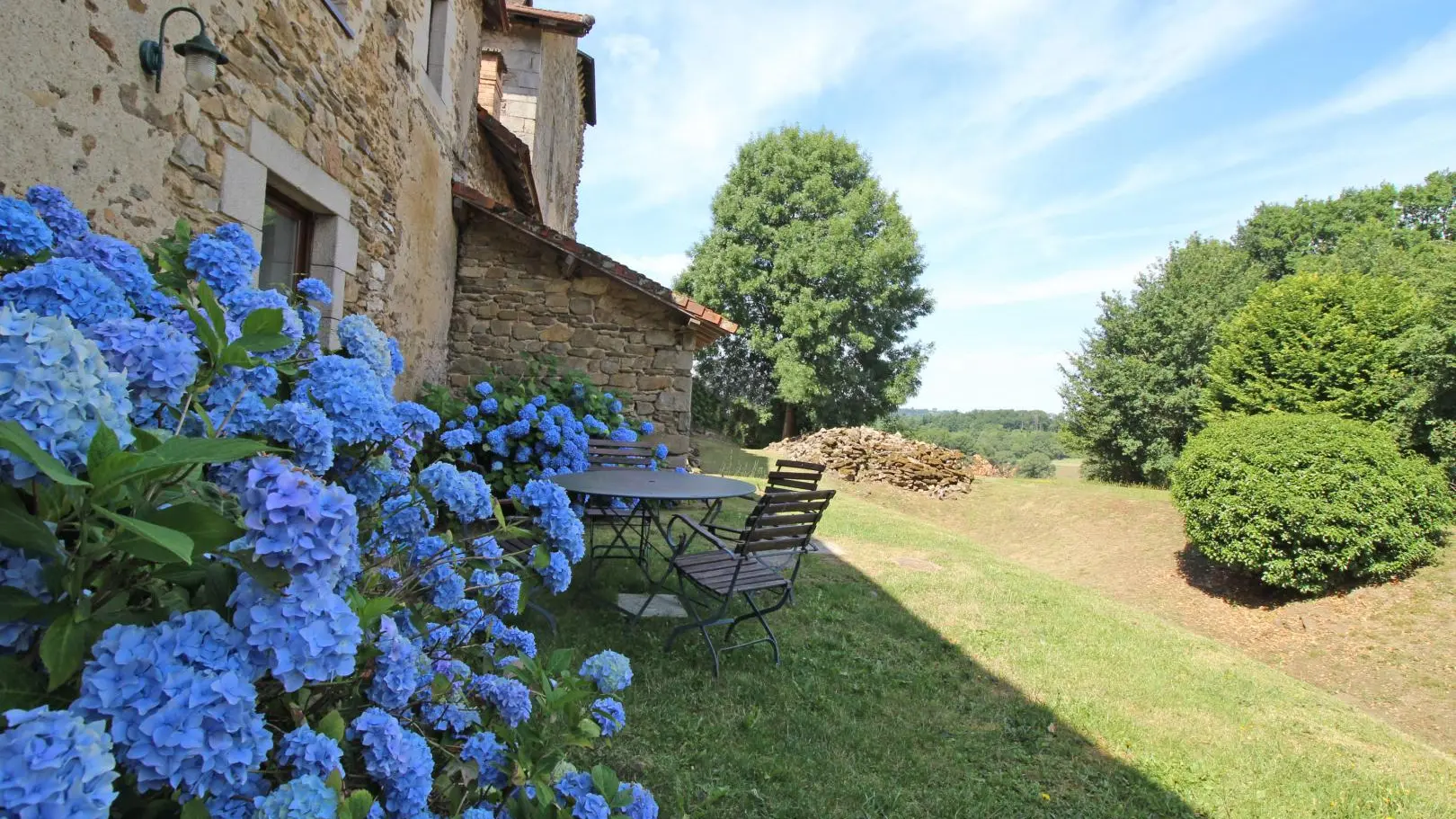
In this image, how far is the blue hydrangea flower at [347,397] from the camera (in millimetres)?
1350

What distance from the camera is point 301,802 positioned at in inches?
34.4

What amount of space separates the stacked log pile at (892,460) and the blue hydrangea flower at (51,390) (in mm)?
13779

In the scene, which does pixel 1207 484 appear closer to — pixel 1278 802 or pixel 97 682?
pixel 1278 802

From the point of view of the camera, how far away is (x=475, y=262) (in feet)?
23.0

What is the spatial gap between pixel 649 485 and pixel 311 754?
11.3 ft

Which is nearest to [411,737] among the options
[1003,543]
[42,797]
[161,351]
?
[42,797]

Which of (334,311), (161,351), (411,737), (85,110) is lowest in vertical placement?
(411,737)

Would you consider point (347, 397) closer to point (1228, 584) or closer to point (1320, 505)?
point (1320, 505)

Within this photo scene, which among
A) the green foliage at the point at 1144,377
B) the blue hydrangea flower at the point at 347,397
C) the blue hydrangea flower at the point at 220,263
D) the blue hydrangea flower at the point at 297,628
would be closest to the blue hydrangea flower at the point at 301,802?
the blue hydrangea flower at the point at 297,628

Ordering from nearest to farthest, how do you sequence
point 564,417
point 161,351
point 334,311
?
point 161,351 → point 334,311 → point 564,417

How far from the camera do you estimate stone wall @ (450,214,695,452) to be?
701 centimetres

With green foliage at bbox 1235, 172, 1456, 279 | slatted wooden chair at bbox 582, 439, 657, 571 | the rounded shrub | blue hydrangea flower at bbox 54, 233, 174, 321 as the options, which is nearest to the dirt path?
the rounded shrub

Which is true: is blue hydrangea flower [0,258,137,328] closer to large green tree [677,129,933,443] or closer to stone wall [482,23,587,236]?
stone wall [482,23,587,236]

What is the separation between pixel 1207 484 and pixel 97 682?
9.53 metres
